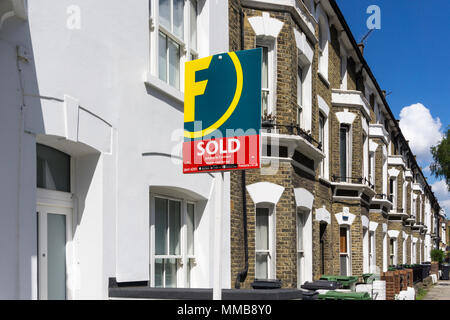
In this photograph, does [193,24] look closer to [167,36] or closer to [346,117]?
[167,36]

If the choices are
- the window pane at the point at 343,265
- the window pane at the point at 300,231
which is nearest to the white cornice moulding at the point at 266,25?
the window pane at the point at 300,231

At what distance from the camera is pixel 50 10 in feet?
21.2

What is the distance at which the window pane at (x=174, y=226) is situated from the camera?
916 centimetres

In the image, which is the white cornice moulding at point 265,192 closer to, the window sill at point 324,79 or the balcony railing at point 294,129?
the balcony railing at point 294,129

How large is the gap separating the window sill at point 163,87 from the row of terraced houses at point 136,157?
3 centimetres

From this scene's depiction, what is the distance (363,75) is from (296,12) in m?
12.4

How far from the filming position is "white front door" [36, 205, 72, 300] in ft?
21.6

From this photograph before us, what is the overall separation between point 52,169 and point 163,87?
2217 mm

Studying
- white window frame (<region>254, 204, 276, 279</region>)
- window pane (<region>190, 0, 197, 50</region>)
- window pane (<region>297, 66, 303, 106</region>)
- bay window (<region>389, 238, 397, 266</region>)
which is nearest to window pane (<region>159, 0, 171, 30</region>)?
window pane (<region>190, 0, 197, 50</region>)

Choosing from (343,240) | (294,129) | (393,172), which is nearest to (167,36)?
(294,129)

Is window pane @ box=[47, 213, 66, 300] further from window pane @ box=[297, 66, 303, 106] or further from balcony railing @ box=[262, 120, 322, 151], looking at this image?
window pane @ box=[297, 66, 303, 106]
